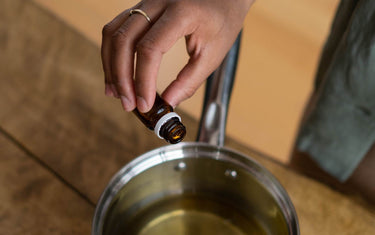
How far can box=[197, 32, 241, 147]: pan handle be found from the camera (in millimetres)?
482

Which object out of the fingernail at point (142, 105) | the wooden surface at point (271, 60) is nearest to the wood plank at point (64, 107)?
the fingernail at point (142, 105)

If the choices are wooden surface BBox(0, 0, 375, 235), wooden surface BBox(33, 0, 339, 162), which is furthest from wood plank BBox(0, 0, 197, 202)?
wooden surface BBox(33, 0, 339, 162)

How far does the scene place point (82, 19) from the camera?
1.19 metres

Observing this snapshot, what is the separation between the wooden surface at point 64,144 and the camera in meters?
0.52

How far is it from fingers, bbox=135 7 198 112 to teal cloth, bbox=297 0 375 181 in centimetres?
30

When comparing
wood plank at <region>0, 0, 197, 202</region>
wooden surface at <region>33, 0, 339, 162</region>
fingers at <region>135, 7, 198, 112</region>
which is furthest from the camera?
wooden surface at <region>33, 0, 339, 162</region>

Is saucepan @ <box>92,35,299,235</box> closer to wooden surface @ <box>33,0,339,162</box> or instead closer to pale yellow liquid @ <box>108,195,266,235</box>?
pale yellow liquid @ <box>108,195,266,235</box>

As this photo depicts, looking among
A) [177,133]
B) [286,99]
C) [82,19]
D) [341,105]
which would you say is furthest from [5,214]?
[286,99]

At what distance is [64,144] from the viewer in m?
0.60

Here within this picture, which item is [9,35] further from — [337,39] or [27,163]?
[337,39]

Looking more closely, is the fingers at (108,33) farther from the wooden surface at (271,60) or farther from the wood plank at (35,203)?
the wooden surface at (271,60)

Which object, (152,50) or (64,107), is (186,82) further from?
(64,107)

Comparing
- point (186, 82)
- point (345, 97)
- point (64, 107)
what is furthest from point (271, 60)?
point (186, 82)

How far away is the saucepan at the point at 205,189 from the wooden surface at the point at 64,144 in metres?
0.09
